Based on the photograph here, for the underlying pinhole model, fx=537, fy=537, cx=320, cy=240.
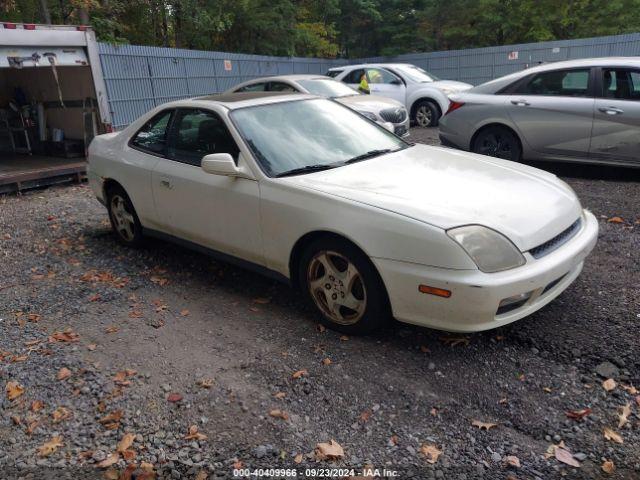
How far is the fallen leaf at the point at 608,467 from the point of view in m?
2.36

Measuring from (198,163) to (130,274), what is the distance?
52.1 inches

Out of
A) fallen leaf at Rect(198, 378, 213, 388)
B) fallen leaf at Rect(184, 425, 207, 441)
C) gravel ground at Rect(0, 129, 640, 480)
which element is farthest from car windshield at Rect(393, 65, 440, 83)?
fallen leaf at Rect(184, 425, 207, 441)

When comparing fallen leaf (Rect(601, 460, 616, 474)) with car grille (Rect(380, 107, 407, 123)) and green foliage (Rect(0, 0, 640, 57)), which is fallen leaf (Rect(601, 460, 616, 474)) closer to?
car grille (Rect(380, 107, 407, 123))

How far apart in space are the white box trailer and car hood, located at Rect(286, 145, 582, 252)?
20.0ft

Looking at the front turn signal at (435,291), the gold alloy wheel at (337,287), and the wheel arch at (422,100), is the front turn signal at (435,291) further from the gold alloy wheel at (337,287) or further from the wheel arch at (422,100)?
the wheel arch at (422,100)

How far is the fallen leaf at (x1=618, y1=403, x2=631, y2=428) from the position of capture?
263 cm

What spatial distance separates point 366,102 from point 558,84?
4020 millimetres

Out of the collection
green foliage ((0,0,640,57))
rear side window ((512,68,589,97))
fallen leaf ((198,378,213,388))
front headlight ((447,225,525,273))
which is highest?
green foliage ((0,0,640,57))

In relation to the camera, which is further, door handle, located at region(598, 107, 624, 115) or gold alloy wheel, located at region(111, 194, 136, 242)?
door handle, located at region(598, 107, 624, 115)

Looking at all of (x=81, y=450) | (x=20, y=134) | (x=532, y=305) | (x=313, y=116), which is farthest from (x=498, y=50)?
(x=81, y=450)

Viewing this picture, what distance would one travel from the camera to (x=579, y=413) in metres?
2.71

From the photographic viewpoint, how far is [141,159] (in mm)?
4902

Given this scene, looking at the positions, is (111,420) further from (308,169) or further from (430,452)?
(308,169)

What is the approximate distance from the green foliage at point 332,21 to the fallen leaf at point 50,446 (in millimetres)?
15977
